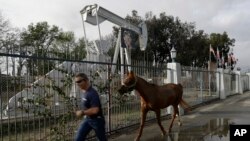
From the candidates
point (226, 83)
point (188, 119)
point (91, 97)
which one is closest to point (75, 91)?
point (91, 97)

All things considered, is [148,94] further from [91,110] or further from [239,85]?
[239,85]

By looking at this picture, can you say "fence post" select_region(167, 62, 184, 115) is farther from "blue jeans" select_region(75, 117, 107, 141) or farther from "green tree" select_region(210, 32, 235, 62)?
"green tree" select_region(210, 32, 235, 62)

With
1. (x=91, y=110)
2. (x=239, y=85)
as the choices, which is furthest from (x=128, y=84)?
(x=239, y=85)

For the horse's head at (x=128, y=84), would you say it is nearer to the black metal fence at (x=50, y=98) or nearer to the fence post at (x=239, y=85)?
the black metal fence at (x=50, y=98)

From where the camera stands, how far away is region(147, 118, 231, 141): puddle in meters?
12.1

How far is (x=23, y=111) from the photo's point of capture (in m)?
9.42

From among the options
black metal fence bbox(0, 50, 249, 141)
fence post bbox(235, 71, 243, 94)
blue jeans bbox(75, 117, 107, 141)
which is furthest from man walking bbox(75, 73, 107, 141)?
fence post bbox(235, 71, 243, 94)

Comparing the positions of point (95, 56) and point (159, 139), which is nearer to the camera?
point (159, 139)

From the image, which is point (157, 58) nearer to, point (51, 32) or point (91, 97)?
point (51, 32)

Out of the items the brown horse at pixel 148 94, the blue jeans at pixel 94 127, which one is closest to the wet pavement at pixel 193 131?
the brown horse at pixel 148 94

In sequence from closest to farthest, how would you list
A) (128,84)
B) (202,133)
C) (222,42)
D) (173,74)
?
(128,84) → (202,133) → (173,74) → (222,42)

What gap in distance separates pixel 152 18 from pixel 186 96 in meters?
45.4

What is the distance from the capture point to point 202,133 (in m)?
13.1

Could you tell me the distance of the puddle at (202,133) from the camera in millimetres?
12090
